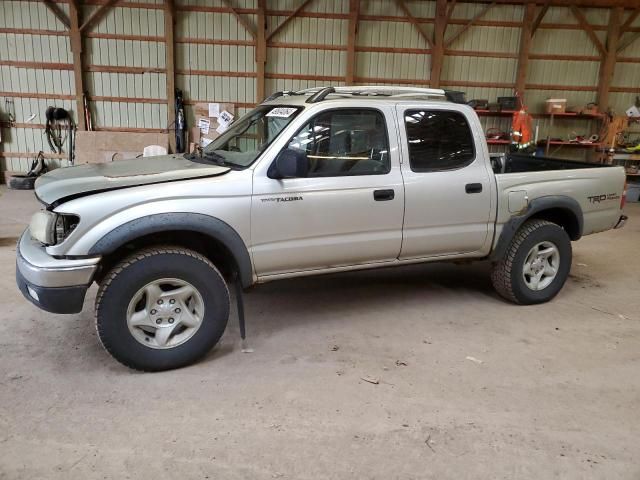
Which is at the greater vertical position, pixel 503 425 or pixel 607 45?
pixel 607 45

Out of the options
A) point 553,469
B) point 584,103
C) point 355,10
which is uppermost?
point 355,10

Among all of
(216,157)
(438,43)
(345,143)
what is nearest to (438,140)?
(345,143)

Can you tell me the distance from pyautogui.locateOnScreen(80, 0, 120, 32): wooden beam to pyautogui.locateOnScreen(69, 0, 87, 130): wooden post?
0.51 feet

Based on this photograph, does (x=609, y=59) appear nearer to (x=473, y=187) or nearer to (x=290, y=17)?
(x=290, y=17)

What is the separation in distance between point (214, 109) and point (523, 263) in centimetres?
887

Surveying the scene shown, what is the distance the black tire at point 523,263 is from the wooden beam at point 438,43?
26.5ft

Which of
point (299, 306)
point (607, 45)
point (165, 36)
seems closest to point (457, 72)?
point (607, 45)

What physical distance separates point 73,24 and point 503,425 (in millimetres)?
11493

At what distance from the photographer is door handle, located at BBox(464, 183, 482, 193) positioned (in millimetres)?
3961

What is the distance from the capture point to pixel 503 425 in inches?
108

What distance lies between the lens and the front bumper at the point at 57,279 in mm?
2850

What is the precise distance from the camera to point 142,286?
3.05 metres

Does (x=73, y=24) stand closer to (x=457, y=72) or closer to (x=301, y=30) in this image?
(x=301, y=30)

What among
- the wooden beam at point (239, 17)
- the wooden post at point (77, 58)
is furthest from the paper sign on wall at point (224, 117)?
the wooden post at point (77, 58)
